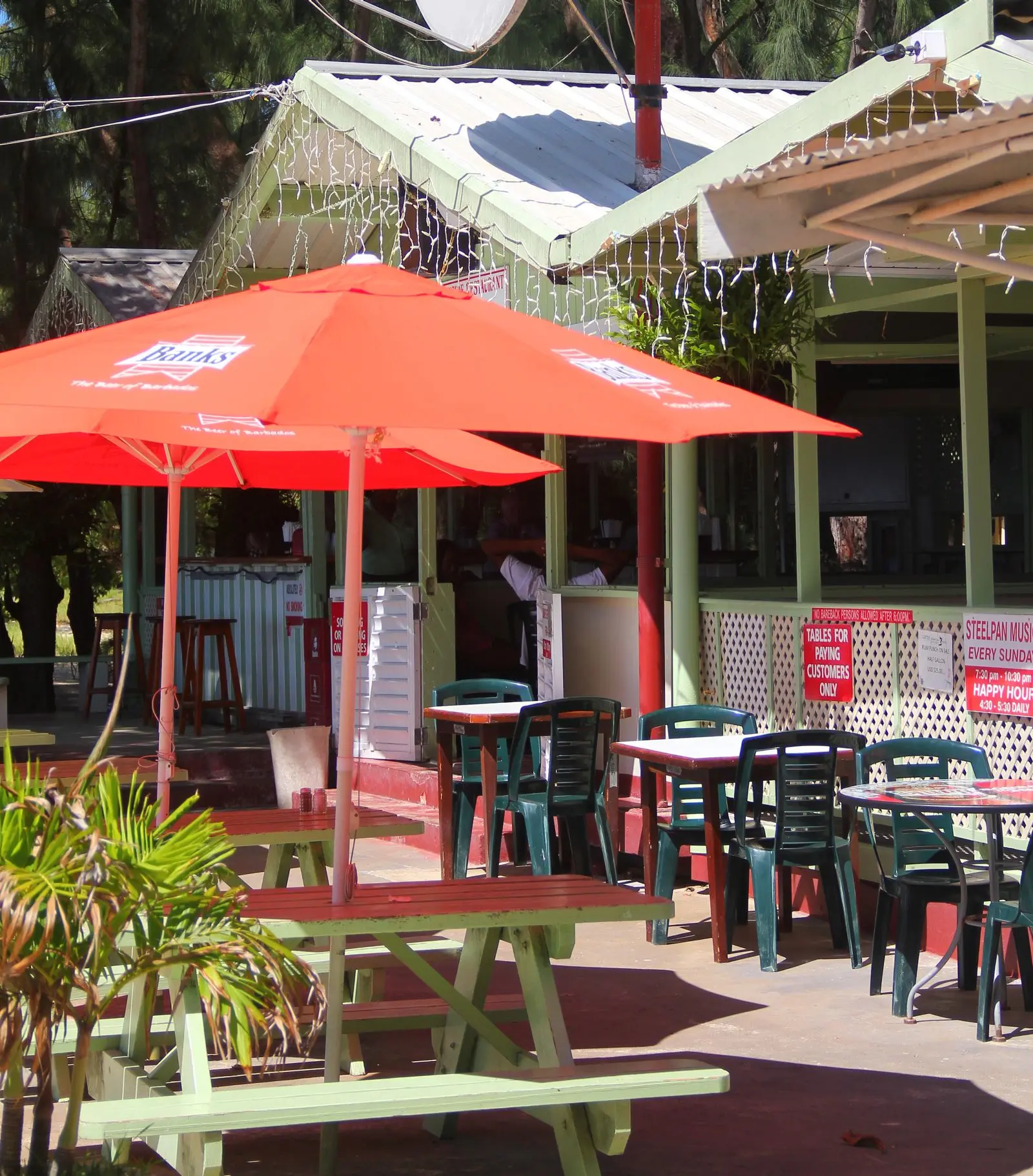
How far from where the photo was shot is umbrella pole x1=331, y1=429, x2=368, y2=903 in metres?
4.56

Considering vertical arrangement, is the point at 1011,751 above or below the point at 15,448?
below

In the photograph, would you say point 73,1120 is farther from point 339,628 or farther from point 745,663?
point 339,628

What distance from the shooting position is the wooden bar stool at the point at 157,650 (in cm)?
1398

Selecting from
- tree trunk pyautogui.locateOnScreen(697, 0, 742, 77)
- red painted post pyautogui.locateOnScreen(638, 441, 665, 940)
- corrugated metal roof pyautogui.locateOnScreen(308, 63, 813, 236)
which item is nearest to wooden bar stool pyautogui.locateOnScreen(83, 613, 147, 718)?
corrugated metal roof pyautogui.locateOnScreen(308, 63, 813, 236)

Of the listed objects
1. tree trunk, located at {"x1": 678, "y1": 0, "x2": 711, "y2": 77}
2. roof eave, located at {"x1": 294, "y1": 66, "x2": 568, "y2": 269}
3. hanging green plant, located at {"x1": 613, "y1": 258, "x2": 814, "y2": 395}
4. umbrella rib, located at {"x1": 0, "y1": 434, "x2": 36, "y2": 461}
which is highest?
tree trunk, located at {"x1": 678, "y1": 0, "x2": 711, "y2": 77}

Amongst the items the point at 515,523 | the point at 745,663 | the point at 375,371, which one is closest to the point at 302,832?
the point at 375,371

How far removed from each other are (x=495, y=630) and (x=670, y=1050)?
24.5ft

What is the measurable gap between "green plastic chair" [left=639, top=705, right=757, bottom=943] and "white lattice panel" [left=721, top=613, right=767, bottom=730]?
10 cm

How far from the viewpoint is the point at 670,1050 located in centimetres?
568

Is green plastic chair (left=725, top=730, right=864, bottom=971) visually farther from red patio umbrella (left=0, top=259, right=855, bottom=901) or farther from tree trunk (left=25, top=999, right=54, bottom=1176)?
tree trunk (left=25, top=999, right=54, bottom=1176)

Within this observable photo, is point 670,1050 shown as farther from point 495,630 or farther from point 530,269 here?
point 495,630

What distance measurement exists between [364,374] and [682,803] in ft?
14.6

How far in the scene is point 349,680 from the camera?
476 centimetres

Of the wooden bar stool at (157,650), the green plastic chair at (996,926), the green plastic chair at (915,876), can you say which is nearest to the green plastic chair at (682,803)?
the green plastic chair at (915,876)
